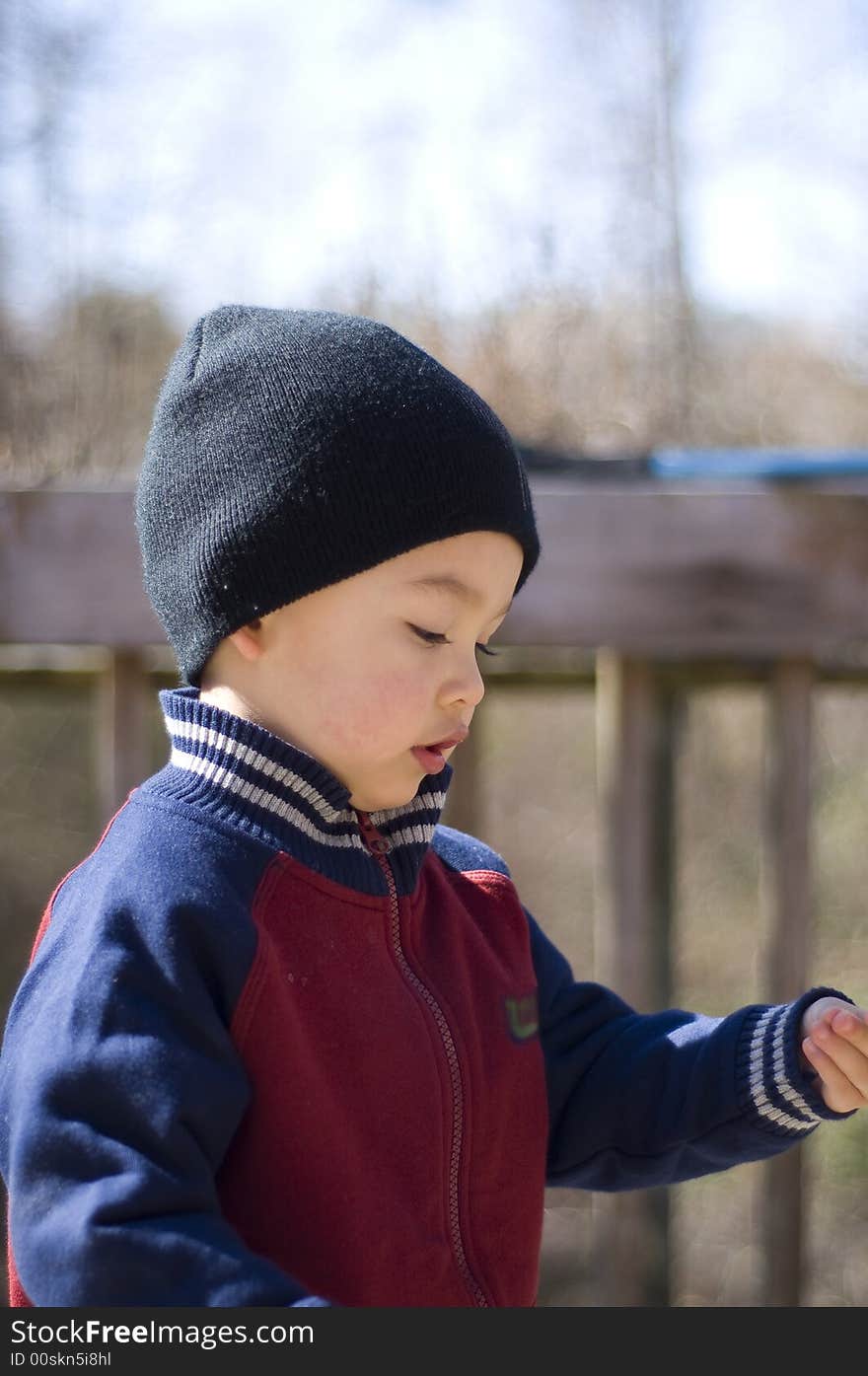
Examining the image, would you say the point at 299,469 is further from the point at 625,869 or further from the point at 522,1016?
the point at 625,869

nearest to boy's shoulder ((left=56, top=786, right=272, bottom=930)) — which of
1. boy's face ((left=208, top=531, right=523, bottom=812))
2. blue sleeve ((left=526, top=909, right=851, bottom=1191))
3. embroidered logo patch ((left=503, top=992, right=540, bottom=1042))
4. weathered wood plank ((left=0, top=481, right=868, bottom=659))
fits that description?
boy's face ((left=208, top=531, right=523, bottom=812))

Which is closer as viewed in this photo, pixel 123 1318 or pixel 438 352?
pixel 123 1318

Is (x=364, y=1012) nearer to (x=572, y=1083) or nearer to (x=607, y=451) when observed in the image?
(x=572, y=1083)

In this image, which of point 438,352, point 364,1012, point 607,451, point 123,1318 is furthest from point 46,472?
point 123,1318

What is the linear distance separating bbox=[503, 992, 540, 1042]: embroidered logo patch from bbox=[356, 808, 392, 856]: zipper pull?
0.69ft

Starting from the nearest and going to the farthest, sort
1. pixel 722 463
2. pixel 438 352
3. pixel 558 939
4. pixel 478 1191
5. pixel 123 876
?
pixel 123 876 < pixel 478 1191 < pixel 722 463 < pixel 438 352 < pixel 558 939

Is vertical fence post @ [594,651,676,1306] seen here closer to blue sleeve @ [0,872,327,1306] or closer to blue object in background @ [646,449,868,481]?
blue object in background @ [646,449,868,481]

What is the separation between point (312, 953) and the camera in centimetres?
124

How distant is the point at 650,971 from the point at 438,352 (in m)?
1.14

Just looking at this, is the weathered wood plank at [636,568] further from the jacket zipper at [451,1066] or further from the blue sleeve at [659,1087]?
the jacket zipper at [451,1066]

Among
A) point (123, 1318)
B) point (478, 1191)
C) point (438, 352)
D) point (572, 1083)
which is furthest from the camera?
point (438, 352)

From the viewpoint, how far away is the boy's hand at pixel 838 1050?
4.40 ft

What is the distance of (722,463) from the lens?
2.25m

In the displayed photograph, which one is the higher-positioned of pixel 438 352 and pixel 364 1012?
pixel 438 352
